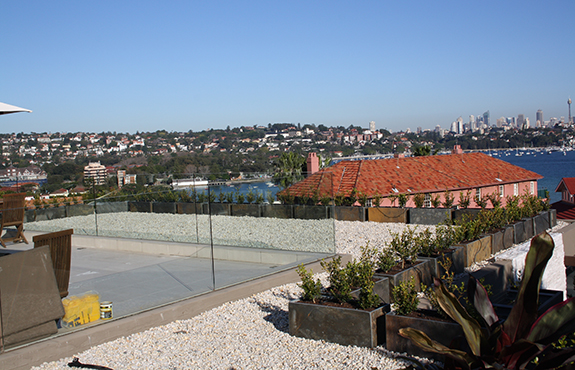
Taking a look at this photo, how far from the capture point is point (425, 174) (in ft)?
86.4

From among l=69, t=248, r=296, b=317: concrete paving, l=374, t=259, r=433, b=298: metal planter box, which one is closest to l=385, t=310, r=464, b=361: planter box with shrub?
l=374, t=259, r=433, b=298: metal planter box

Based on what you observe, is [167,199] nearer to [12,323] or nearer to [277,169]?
[277,169]

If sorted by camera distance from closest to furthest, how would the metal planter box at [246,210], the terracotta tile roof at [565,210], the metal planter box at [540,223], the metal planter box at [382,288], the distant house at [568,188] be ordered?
the metal planter box at [382,288], the metal planter box at [246,210], the metal planter box at [540,223], the terracotta tile roof at [565,210], the distant house at [568,188]

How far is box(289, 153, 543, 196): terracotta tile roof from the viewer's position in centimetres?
2231

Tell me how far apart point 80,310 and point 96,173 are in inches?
127

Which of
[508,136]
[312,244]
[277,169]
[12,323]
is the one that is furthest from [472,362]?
[508,136]

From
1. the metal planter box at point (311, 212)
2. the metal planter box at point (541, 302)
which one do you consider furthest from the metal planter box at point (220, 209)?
the metal planter box at point (541, 302)

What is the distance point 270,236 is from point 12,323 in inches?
158

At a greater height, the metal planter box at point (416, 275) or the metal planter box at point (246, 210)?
the metal planter box at point (246, 210)

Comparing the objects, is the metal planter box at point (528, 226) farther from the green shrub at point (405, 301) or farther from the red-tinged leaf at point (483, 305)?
the red-tinged leaf at point (483, 305)

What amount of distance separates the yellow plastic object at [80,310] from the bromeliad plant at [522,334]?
9.48 feet

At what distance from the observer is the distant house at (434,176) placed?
22150 mm

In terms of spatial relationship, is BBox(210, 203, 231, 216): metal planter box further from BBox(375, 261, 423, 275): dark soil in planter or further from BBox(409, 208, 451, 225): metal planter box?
BBox(409, 208, 451, 225): metal planter box

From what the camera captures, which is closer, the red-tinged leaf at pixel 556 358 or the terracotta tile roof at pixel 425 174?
the red-tinged leaf at pixel 556 358
